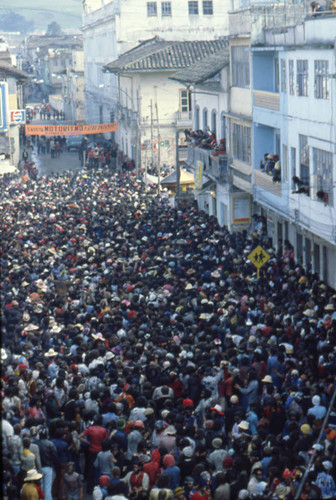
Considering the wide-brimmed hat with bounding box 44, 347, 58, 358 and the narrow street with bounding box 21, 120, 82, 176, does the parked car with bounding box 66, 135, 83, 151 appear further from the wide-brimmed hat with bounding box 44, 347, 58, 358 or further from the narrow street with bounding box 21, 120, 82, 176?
the wide-brimmed hat with bounding box 44, 347, 58, 358

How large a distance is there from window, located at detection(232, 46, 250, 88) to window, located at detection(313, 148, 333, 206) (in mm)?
8502

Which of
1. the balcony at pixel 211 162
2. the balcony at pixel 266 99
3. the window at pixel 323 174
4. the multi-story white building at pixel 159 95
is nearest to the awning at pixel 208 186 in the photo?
the balcony at pixel 211 162

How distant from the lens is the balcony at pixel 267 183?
103 ft

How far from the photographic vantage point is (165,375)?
58.3ft

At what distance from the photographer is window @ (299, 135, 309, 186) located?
28.5m

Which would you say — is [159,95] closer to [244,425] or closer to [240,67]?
[240,67]

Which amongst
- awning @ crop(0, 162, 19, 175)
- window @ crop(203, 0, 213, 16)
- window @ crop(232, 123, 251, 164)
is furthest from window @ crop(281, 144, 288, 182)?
window @ crop(203, 0, 213, 16)

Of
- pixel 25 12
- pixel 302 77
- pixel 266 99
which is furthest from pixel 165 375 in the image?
pixel 25 12

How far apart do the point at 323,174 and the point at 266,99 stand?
21.8 ft

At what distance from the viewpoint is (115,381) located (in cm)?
1742

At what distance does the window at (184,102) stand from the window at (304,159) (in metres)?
32.5

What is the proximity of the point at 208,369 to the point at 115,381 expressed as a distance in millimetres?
1721

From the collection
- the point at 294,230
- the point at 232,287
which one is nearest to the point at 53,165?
the point at 294,230

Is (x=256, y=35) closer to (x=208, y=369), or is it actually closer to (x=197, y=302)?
(x=197, y=302)
